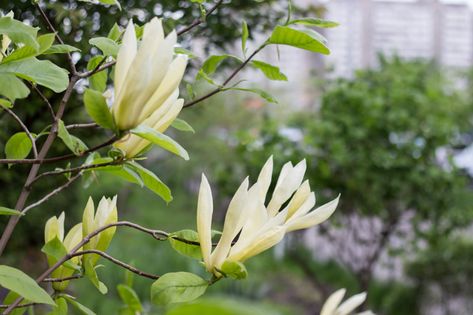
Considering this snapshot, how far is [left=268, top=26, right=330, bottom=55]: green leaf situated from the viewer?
1.98 feet

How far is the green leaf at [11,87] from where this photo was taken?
522 millimetres

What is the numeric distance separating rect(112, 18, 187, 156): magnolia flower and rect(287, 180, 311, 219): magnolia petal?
0.14 m

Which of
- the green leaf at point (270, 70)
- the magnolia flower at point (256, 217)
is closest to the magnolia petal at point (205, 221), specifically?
the magnolia flower at point (256, 217)

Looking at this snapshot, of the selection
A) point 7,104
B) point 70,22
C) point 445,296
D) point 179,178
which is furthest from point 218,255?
point 179,178

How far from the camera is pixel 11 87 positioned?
526 millimetres

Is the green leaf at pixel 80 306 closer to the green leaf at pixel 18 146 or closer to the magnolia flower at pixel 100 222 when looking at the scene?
the magnolia flower at pixel 100 222

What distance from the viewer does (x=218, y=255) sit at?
532 mm

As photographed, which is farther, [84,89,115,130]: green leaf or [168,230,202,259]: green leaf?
[168,230,202,259]: green leaf

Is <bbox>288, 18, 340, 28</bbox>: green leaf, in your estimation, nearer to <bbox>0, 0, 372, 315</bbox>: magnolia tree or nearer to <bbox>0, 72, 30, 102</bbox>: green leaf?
<bbox>0, 0, 372, 315</bbox>: magnolia tree

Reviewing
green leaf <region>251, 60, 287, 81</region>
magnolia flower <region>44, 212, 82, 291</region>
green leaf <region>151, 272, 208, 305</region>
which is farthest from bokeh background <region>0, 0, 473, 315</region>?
green leaf <region>151, 272, 208, 305</region>

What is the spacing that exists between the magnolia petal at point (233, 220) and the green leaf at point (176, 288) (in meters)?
0.03

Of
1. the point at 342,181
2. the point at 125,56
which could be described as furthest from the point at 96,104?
the point at 342,181

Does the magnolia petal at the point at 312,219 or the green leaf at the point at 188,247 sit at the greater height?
the magnolia petal at the point at 312,219

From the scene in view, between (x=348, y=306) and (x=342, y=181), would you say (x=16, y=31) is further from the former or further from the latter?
(x=342, y=181)
